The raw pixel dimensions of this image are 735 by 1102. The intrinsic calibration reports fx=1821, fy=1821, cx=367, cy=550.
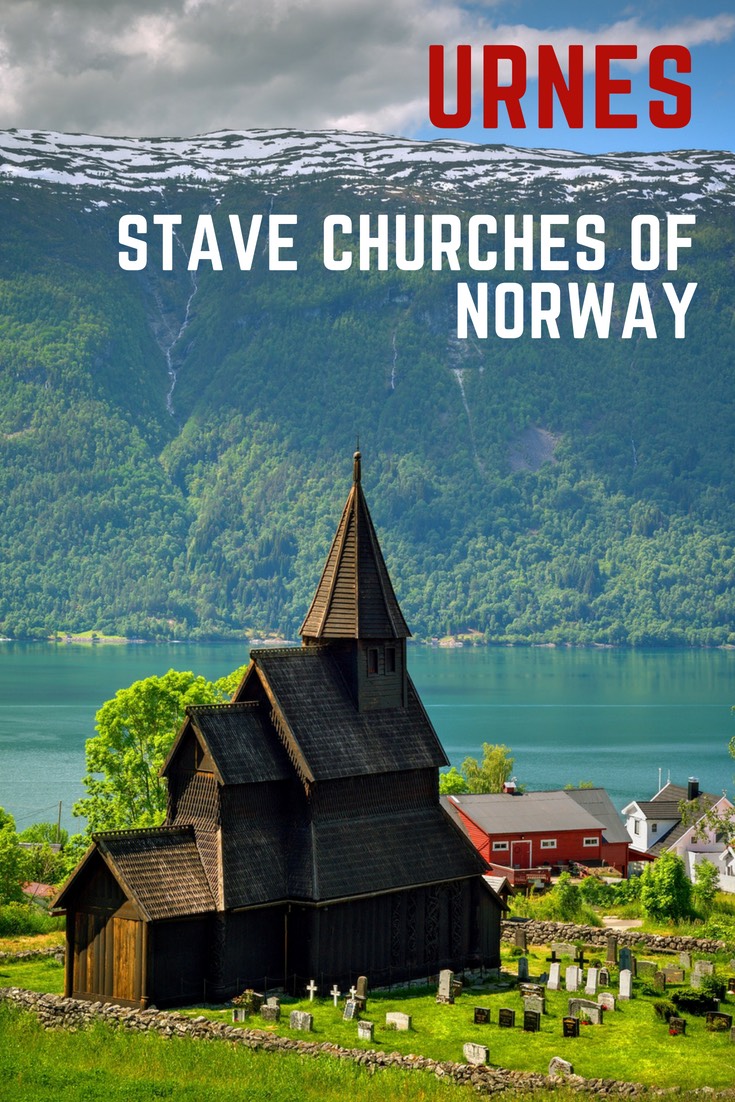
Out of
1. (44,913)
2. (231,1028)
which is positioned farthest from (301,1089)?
(44,913)

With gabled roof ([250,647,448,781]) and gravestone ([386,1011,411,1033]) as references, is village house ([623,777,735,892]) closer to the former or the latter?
gabled roof ([250,647,448,781])

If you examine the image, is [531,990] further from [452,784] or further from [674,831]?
[674,831]

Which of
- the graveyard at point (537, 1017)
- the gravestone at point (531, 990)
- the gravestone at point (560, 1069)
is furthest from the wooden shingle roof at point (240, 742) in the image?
the gravestone at point (560, 1069)

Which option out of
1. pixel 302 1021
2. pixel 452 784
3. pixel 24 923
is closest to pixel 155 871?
pixel 302 1021

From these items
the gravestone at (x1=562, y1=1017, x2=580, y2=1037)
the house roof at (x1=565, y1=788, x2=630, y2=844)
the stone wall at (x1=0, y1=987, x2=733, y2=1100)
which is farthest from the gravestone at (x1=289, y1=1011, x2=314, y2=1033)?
the house roof at (x1=565, y1=788, x2=630, y2=844)

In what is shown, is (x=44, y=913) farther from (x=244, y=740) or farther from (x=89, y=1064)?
(x=89, y=1064)

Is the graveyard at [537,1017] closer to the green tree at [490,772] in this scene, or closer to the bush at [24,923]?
the bush at [24,923]
